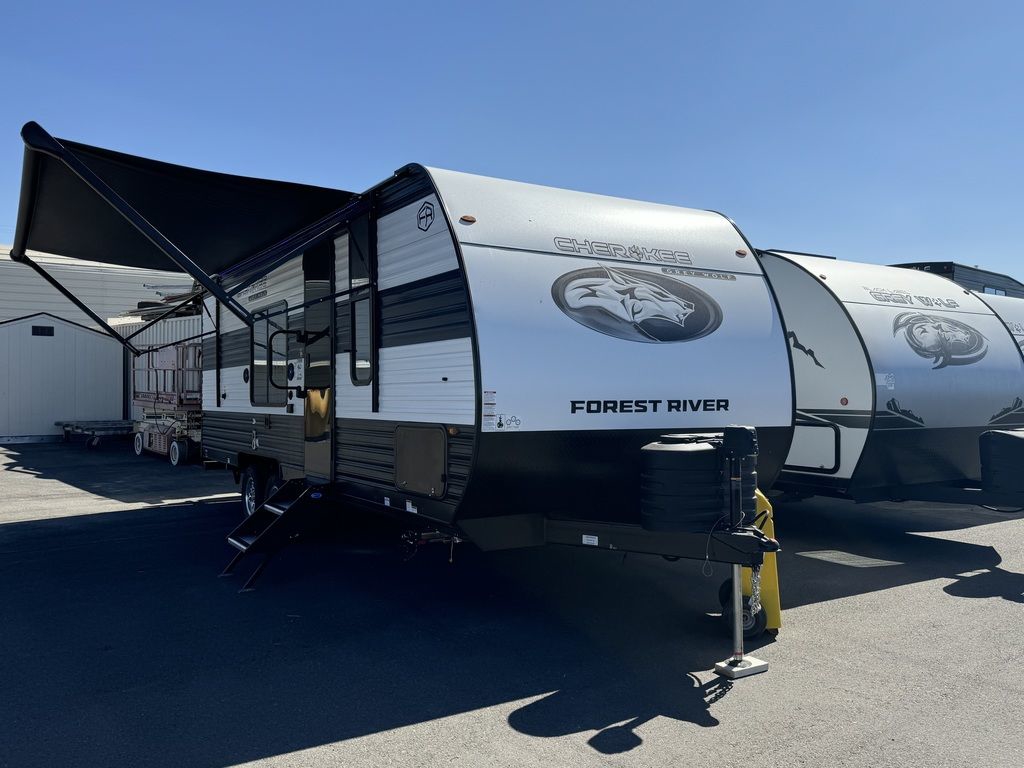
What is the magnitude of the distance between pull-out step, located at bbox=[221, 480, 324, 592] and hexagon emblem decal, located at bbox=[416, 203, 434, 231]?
2547 mm

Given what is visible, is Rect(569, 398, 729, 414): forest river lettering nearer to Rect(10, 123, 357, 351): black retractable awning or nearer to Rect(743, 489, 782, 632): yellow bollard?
Rect(743, 489, 782, 632): yellow bollard

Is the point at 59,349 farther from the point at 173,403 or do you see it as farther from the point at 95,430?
the point at 173,403

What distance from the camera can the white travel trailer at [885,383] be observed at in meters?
7.97

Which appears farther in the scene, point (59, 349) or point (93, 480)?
point (59, 349)

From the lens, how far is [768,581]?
5.55 m

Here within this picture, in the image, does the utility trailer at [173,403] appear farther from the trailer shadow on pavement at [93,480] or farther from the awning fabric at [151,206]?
the awning fabric at [151,206]

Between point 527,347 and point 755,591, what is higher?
point 527,347

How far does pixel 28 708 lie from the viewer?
4418mm

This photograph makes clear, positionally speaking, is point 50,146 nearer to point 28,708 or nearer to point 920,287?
point 28,708

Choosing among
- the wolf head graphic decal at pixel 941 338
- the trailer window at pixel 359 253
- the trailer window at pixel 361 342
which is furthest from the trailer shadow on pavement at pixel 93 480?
the wolf head graphic decal at pixel 941 338

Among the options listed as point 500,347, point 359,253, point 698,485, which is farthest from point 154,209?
point 698,485

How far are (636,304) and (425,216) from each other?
61.4 inches

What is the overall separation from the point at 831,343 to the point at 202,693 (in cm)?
639

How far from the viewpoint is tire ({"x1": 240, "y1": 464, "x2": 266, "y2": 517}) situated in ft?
31.6
